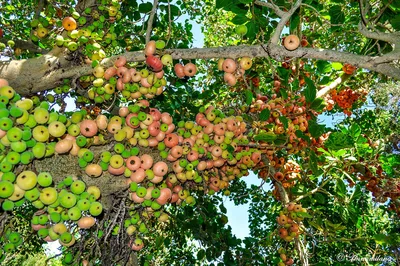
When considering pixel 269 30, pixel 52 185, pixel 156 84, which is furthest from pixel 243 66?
pixel 52 185

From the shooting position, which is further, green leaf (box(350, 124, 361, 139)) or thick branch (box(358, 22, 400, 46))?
green leaf (box(350, 124, 361, 139))

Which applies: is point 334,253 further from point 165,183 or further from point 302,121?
point 165,183

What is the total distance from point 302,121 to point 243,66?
6.14 ft

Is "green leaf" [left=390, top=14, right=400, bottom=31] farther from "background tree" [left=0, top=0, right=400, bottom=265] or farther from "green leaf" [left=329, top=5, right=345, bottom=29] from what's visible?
"green leaf" [left=329, top=5, right=345, bottom=29]

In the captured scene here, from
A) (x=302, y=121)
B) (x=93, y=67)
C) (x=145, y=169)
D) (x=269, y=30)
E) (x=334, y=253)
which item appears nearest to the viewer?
(x=145, y=169)

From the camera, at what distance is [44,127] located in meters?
1.99

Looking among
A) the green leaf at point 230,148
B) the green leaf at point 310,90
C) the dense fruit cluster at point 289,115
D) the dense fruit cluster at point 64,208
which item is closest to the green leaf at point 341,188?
the dense fruit cluster at point 289,115

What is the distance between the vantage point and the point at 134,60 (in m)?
2.60

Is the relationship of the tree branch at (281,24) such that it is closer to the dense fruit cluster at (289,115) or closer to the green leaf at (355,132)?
the dense fruit cluster at (289,115)

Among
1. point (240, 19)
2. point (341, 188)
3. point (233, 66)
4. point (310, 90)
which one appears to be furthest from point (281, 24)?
point (341, 188)

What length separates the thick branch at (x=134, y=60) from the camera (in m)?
2.08

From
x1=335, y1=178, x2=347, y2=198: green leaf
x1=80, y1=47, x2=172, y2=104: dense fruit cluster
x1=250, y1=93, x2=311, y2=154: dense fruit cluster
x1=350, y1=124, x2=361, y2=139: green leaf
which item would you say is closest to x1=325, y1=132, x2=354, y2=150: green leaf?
x1=350, y1=124, x2=361, y2=139: green leaf

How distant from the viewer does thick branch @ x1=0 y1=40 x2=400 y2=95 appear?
208 cm

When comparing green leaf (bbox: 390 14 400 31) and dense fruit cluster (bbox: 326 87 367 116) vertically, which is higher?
green leaf (bbox: 390 14 400 31)
